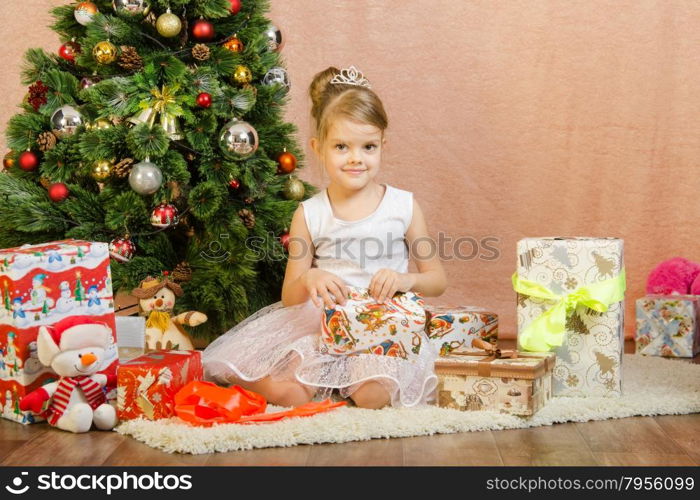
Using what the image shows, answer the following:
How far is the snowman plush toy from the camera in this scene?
1.53m

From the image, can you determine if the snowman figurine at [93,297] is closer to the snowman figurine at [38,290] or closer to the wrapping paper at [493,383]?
the snowman figurine at [38,290]

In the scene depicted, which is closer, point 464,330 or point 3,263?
point 3,263

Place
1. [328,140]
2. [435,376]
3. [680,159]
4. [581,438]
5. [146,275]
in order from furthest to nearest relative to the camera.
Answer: [680,159] < [146,275] < [328,140] < [435,376] < [581,438]

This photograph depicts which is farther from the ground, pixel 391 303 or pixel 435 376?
pixel 391 303

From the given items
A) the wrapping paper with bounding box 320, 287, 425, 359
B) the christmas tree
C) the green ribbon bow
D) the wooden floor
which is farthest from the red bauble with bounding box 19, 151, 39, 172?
the green ribbon bow

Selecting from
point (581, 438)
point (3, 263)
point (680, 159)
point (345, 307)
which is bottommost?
point (581, 438)

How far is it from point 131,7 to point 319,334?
2.68 ft

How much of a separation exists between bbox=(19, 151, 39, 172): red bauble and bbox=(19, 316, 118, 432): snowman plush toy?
1.80 feet

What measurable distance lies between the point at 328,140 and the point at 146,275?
52 cm

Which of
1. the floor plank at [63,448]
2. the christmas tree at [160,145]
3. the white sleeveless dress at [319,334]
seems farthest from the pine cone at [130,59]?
the floor plank at [63,448]
